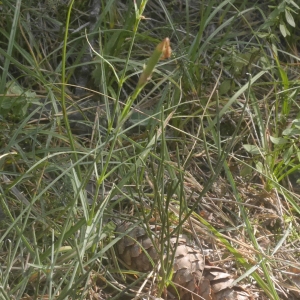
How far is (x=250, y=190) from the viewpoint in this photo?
6.12 ft

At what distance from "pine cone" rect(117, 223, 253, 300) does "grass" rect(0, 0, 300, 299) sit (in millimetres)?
29

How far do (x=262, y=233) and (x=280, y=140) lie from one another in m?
0.28

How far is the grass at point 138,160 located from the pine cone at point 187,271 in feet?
0.10

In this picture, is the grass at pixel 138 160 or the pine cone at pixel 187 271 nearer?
the grass at pixel 138 160

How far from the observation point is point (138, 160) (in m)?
1.45

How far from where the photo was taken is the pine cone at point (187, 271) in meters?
1.50

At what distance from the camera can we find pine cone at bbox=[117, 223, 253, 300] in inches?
59.1

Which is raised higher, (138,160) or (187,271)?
(138,160)

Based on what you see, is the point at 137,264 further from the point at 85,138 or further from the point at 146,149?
the point at 85,138

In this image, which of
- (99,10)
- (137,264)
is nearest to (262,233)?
(137,264)

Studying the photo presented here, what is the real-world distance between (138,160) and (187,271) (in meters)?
0.32

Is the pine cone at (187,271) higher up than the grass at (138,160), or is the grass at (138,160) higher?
the grass at (138,160)

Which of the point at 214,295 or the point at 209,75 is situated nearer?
the point at 214,295

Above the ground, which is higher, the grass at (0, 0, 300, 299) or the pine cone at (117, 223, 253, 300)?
the grass at (0, 0, 300, 299)
